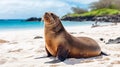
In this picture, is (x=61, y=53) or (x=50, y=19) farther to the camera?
(x=50, y=19)

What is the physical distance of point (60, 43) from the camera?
7965mm

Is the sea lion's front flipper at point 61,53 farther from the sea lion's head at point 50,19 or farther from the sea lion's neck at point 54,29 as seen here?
the sea lion's head at point 50,19

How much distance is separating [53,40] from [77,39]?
0.77 meters

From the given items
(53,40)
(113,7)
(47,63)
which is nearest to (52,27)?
(53,40)

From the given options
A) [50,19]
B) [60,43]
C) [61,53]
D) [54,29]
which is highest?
[50,19]

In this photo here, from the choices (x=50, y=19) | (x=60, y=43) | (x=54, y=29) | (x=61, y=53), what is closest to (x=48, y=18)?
(x=50, y=19)

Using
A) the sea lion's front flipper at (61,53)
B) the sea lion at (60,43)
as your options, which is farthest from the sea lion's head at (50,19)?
the sea lion's front flipper at (61,53)

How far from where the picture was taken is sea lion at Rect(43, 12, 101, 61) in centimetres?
795

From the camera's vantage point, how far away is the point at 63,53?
7910 mm

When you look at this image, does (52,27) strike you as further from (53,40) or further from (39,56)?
(39,56)

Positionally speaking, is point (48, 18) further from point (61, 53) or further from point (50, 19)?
point (61, 53)

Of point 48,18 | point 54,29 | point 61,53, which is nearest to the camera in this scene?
point 61,53

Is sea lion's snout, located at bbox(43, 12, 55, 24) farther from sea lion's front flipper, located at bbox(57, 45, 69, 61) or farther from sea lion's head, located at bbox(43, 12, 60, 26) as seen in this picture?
Result: sea lion's front flipper, located at bbox(57, 45, 69, 61)

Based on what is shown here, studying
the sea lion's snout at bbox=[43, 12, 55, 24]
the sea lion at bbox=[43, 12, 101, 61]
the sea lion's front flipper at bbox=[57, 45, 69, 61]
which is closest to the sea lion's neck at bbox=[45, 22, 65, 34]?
the sea lion at bbox=[43, 12, 101, 61]
